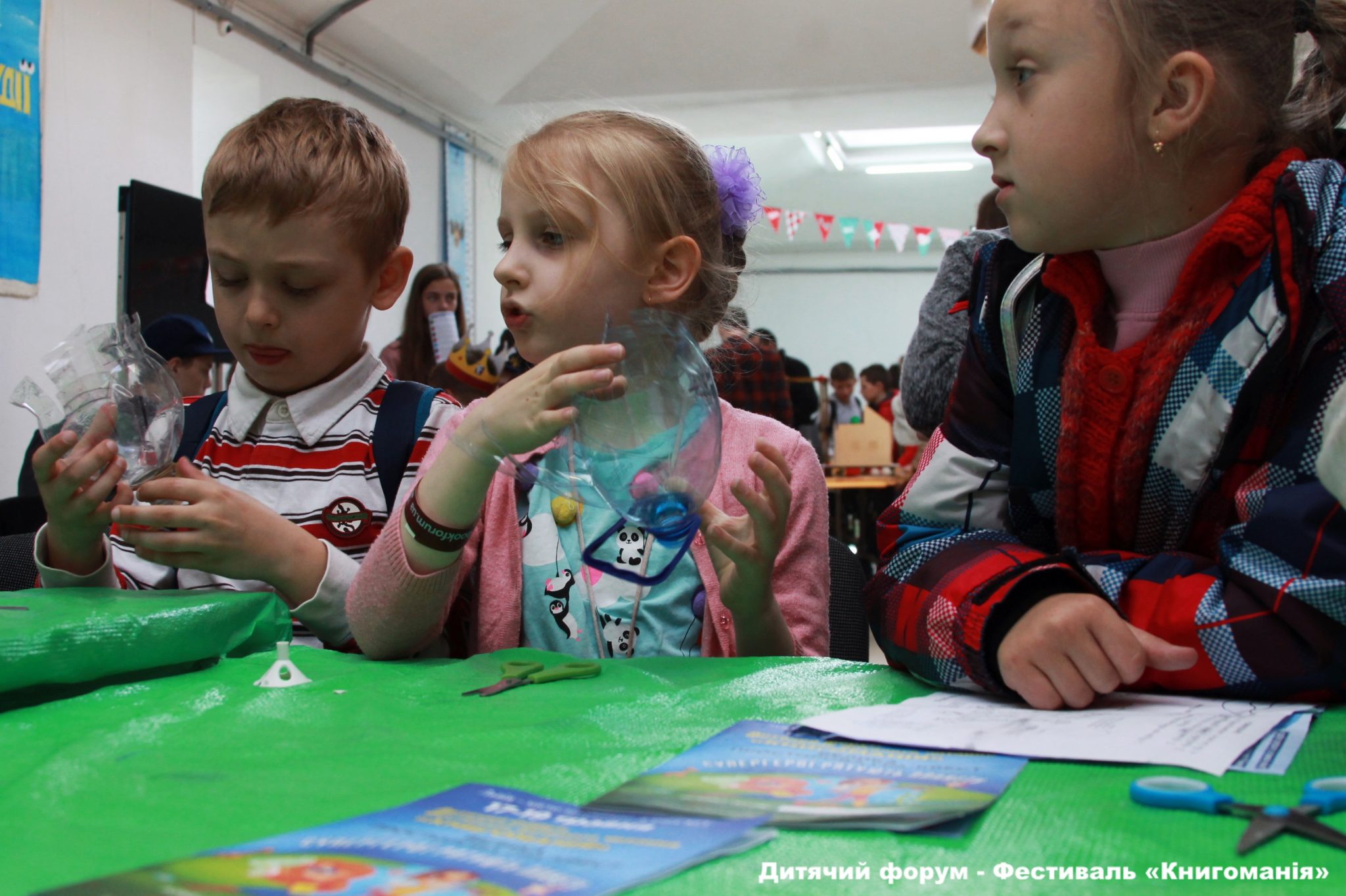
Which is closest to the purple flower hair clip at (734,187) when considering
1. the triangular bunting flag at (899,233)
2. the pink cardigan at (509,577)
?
the pink cardigan at (509,577)

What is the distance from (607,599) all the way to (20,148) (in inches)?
141

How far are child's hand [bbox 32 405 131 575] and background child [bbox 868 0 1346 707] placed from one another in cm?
75

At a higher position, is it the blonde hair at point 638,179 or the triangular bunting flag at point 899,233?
the triangular bunting flag at point 899,233

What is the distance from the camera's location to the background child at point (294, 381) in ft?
3.38

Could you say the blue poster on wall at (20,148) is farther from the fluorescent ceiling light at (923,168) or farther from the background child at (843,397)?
the fluorescent ceiling light at (923,168)

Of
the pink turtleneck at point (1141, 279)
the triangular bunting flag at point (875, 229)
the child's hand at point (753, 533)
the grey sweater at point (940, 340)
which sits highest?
the triangular bunting flag at point (875, 229)

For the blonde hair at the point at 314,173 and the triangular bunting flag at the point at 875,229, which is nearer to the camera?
the blonde hair at the point at 314,173

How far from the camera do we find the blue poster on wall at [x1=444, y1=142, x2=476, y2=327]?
22.6 feet

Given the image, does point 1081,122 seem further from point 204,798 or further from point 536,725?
point 204,798

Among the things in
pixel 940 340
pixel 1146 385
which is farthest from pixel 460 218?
pixel 1146 385

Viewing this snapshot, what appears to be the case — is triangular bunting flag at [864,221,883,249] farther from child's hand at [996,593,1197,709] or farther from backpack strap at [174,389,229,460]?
child's hand at [996,593,1197,709]

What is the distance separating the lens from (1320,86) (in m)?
0.87

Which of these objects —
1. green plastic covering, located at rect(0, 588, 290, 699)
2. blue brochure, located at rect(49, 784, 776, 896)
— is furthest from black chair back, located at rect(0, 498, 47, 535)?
blue brochure, located at rect(49, 784, 776, 896)

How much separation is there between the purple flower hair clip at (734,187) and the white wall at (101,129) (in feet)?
7.81
